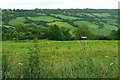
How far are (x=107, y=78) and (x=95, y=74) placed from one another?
248 mm

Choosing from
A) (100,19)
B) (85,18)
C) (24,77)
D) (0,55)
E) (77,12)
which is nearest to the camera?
(24,77)

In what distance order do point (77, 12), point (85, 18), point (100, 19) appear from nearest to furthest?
1. point (100, 19)
2. point (85, 18)
3. point (77, 12)

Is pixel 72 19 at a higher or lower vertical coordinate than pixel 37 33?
lower

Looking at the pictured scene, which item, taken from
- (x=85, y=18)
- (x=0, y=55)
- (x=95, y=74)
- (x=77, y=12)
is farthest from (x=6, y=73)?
(x=77, y=12)

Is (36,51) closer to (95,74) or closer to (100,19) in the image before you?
(95,74)

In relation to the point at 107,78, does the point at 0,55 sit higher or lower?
higher

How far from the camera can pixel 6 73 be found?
16.8 ft

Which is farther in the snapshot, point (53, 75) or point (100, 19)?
point (100, 19)

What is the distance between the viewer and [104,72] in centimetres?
520

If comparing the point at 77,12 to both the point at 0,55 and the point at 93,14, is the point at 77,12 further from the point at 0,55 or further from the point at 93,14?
the point at 0,55

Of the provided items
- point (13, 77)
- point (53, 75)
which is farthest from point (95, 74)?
point (13, 77)

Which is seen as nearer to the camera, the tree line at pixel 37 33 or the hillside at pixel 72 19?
the tree line at pixel 37 33

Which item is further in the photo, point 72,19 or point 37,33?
point 72,19

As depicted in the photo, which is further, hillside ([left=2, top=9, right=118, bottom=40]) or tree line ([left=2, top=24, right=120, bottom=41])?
hillside ([left=2, top=9, right=118, bottom=40])
